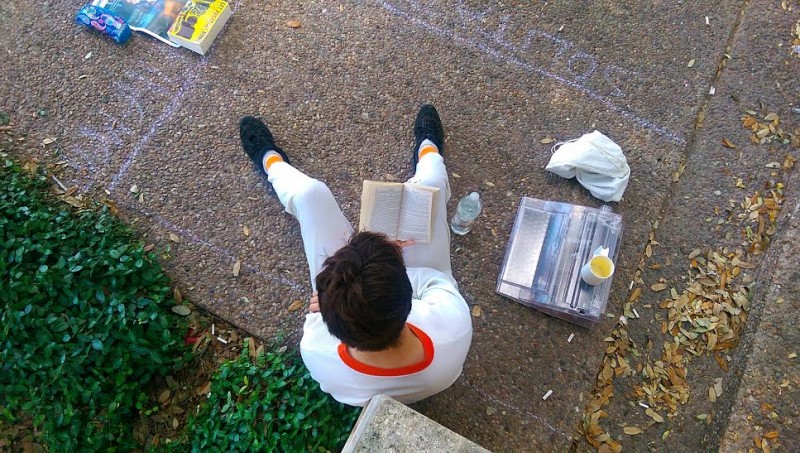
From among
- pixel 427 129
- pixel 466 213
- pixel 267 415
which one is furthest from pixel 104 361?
pixel 427 129

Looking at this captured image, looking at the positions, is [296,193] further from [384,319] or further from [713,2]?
[713,2]

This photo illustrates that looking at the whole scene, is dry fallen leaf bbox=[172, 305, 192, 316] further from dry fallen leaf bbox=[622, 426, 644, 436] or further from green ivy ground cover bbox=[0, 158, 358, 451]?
dry fallen leaf bbox=[622, 426, 644, 436]

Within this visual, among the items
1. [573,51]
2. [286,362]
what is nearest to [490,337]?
[286,362]

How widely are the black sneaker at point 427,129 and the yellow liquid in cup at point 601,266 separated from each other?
3.92 ft

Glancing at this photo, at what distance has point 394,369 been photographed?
86.3 inches

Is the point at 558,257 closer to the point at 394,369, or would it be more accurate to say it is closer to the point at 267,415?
the point at 394,369

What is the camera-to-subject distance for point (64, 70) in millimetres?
3670

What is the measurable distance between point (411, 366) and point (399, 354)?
86 millimetres

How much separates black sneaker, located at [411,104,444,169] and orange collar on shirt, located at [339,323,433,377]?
1.55 m

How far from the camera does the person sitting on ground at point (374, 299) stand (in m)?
1.94

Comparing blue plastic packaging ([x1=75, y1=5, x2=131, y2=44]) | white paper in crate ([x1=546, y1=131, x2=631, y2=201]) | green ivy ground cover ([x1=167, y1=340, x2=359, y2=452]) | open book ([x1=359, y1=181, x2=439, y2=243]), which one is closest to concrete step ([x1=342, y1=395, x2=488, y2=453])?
green ivy ground cover ([x1=167, y1=340, x2=359, y2=452])

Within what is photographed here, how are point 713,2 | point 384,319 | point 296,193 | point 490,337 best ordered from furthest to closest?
1. point 713,2
2. point 490,337
3. point 296,193
4. point 384,319

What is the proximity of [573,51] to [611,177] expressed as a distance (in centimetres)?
109

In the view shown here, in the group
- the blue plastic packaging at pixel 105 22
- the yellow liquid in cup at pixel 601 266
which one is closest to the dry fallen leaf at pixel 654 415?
the yellow liquid in cup at pixel 601 266
